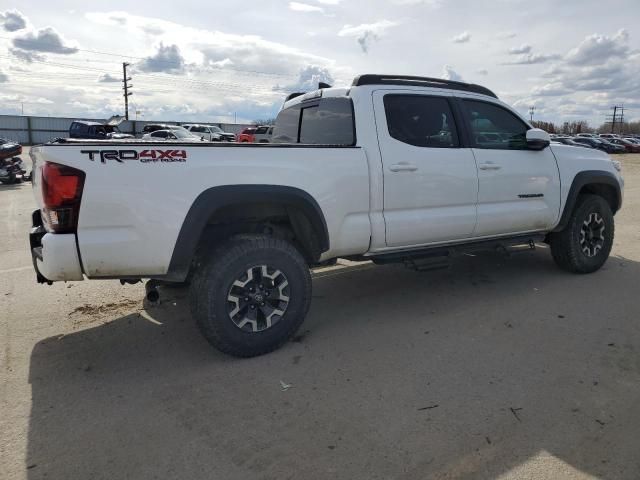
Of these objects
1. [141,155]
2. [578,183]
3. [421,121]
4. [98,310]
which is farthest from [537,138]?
[98,310]

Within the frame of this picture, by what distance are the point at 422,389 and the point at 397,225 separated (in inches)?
56.6

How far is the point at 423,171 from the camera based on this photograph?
4.17 m

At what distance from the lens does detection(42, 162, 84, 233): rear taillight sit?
2992mm

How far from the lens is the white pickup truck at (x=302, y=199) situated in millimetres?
3096

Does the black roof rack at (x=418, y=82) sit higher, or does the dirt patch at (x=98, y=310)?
the black roof rack at (x=418, y=82)

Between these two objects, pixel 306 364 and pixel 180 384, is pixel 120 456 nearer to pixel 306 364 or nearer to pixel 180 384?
pixel 180 384

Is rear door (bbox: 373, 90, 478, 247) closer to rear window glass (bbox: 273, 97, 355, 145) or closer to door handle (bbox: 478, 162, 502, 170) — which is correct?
door handle (bbox: 478, 162, 502, 170)

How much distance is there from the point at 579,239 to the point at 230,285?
4.07 meters

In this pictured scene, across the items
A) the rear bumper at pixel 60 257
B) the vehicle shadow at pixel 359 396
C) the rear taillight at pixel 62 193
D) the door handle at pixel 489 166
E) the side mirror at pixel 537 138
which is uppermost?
the side mirror at pixel 537 138

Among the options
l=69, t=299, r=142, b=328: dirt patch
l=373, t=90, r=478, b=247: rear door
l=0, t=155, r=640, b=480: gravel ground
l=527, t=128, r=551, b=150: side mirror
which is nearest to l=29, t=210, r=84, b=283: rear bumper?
l=0, t=155, r=640, b=480: gravel ground

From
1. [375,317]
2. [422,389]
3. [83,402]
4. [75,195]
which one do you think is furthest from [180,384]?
[375,317]

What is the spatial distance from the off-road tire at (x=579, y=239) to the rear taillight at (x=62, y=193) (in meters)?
4.82

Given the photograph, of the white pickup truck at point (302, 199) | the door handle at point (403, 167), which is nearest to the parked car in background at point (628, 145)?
the white pickup truck at point (302, 199)

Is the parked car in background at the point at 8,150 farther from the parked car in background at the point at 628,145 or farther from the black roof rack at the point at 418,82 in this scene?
the parked car in background at the point at 628,145
